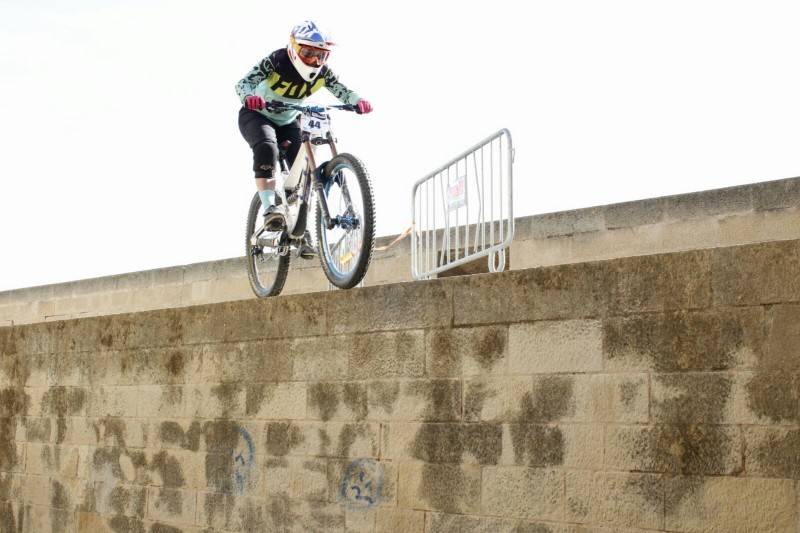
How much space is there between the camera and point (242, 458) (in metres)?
6.50

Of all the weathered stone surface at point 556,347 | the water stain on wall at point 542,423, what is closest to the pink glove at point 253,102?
the weathered stone surface at point 556,347

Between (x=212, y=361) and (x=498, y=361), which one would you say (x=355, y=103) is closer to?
(x=212, y=361)

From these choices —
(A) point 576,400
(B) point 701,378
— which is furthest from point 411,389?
(B) point 701,378

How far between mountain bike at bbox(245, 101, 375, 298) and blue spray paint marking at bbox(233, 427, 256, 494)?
1097mm

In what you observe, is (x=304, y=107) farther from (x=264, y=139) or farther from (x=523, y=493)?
(x=523, y=493)

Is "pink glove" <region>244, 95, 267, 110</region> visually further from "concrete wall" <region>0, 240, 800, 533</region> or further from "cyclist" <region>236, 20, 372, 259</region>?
"concrete wall" <region>0, 240, 800, 533</region>

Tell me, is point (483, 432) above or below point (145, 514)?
above

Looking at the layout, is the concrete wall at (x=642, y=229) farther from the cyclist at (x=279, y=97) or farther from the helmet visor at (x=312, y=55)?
the helmet visor at (x=312, y=55)

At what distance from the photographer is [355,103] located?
7.26 metres

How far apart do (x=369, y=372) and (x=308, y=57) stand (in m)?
2.31

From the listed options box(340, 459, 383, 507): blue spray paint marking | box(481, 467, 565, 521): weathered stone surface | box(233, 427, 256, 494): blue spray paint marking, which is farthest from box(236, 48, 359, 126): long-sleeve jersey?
box(481, 467, 565, 521): weathered stone surface

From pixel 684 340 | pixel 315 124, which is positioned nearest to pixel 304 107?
pixel 315 124

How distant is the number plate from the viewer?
6941 mm

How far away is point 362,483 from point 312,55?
2.84 meters
